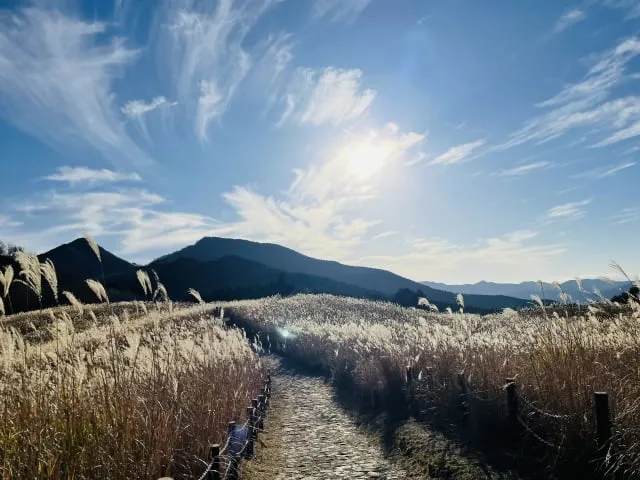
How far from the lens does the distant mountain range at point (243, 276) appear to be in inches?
3477

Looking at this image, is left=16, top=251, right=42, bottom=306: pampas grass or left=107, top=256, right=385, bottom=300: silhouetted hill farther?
left=107, top=256, right=385, bottom=300: silhouetted hill

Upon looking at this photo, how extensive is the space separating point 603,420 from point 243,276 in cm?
14162

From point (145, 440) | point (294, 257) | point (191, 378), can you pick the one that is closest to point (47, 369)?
point (145, 440)

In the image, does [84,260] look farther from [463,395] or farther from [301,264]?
[463,395]

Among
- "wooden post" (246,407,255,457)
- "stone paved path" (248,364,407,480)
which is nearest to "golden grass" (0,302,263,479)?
"wooden post" (246,407,255,457)

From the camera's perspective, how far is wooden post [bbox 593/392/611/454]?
18.7ft

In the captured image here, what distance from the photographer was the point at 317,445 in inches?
372

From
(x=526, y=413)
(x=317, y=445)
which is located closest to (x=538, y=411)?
(x=526, y=413)

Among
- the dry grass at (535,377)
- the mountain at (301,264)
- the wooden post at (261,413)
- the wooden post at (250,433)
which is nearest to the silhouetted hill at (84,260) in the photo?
the mountain at (301,264)

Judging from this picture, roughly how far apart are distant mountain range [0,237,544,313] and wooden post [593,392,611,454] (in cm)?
5503

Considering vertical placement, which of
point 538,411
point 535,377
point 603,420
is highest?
point 535,377

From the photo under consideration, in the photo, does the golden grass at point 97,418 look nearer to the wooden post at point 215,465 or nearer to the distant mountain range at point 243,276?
the wooden post at point 215,465

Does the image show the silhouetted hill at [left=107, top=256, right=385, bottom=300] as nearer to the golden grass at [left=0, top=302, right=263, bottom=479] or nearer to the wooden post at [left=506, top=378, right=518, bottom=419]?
the wooden post at [left=506, top=378, right=518, bottom=419]

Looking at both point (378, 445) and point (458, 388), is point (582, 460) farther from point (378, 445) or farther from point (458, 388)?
point (378, 445)
